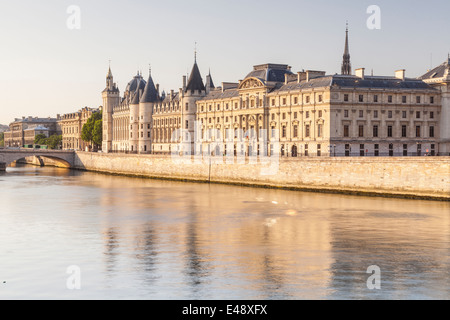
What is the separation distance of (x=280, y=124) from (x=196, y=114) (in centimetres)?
1962

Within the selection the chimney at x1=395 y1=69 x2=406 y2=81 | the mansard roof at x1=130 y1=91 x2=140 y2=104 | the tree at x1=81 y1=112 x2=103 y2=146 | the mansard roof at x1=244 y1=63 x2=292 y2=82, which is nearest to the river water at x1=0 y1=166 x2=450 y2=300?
the chimney at x1=395 y1=69 x2=406 y2=81

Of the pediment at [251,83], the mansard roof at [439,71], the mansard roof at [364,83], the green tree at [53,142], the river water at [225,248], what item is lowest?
the river water at [225,248]

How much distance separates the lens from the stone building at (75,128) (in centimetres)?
14600

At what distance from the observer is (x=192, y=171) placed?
216 feet

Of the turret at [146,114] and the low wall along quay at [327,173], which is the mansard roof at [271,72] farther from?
the turret at [146,114]

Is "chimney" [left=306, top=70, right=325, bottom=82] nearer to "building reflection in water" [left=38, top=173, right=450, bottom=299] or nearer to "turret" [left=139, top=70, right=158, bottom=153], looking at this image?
"building reflection in water" [left=38, top=173, right=450, bottom=299]

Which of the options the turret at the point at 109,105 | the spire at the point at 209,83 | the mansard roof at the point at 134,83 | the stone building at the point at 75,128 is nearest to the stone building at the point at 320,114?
the spire at the point at 209,83

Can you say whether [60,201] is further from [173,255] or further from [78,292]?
[78,292]

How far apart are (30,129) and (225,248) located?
158 metres

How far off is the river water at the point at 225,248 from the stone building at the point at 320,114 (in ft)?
75.2

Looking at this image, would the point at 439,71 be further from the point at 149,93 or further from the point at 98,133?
the point at 98,133

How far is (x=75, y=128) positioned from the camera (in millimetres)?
150125

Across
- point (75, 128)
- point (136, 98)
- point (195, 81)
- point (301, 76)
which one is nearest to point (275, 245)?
point (301, 76)

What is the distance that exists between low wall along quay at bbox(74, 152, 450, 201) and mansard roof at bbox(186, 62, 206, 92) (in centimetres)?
2035
